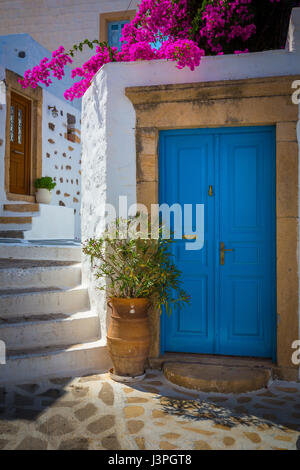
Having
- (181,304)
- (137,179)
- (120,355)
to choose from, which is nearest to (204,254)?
(181,304)

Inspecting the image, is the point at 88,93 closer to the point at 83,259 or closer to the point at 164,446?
the point at 83,259

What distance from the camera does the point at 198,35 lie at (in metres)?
4.50

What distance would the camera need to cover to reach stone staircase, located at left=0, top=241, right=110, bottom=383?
3.52 metres

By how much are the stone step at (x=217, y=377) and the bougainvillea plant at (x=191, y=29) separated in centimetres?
313

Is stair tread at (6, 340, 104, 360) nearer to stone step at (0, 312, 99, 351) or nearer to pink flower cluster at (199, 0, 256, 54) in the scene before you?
stone step at (0, 312, 99, 351)

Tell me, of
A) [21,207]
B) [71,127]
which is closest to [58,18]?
[71,127]

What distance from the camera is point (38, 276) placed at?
4.35 meters

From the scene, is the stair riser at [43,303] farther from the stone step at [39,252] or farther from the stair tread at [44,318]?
the stone step at [39,252]

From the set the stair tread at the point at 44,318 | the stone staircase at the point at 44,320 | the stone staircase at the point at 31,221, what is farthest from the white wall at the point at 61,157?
the stair tread at the point at 44,318

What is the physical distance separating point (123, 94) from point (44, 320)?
7.89 ft

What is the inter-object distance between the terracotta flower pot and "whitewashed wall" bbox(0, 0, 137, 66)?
8.19 m

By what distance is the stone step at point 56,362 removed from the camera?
3.41 m

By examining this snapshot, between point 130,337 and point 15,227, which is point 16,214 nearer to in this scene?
point 15,227

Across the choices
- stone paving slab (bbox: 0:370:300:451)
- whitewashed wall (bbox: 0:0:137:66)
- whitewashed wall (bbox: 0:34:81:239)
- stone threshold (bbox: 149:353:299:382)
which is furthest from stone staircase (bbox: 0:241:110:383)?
whitewashed wall (bbox: 0:0:137:66)
